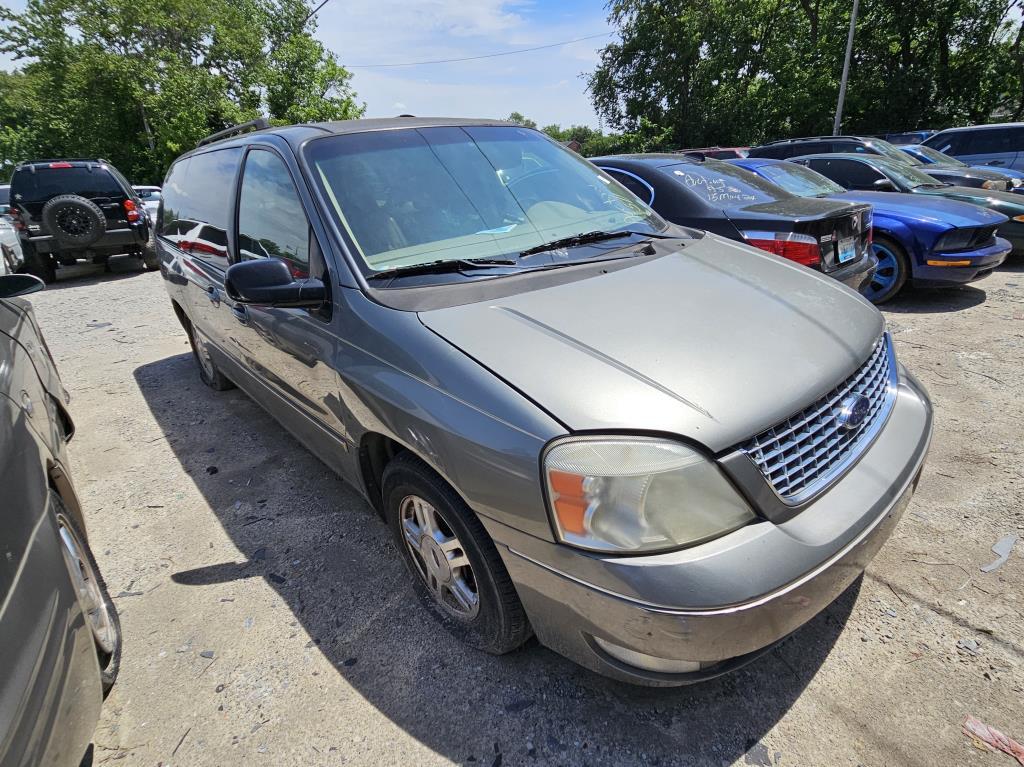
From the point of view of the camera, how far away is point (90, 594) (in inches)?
73.1

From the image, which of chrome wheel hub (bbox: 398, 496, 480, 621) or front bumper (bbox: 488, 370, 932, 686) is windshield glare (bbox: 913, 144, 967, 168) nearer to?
front bumper (bbox: 488, 370, 932, 686)

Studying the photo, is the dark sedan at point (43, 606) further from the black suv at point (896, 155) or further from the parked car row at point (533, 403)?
the black suv at point (896, 155)

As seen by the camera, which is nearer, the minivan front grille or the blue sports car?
the minivan front grille

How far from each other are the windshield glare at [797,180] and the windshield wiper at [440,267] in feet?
15.6

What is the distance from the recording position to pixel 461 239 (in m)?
2.30

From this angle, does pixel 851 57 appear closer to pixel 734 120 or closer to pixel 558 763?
pixel 734 120

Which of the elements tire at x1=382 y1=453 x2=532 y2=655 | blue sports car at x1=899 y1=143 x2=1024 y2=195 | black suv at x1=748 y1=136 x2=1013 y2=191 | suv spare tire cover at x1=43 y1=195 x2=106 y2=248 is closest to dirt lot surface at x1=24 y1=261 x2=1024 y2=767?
tire at x1=382 y1=453 x2=532 y2=655

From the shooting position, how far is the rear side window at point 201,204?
10.6ft

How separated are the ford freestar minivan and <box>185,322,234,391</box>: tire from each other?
1750 mm

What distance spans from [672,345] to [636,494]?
1.71 feet

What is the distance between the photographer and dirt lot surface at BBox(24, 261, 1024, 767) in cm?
175

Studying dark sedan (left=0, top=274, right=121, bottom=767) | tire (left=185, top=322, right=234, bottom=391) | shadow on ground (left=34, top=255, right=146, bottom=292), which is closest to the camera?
dark sedan (left=0, top=274, right=121, bottom=767)

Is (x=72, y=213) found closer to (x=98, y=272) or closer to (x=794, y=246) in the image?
(x=98, y=272)

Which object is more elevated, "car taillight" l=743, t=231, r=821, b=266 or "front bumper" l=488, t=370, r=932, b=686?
"car taillight" l=743, t=231, r=821, b=266
